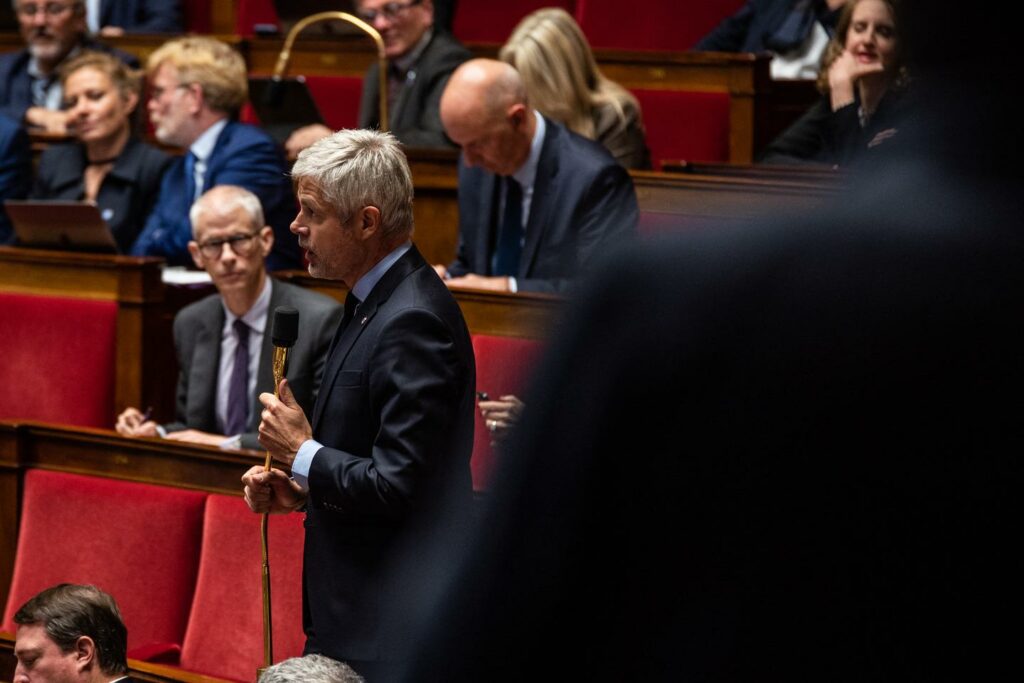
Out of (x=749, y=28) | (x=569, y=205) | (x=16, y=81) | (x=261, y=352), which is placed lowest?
(x=261, y=352)

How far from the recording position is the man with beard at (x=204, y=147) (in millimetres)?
2418

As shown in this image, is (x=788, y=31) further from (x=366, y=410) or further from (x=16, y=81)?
(x=366, y=410)

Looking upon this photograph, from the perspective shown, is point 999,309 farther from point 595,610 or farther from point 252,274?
point 252,274

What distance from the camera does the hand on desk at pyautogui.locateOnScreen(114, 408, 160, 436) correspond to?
1.92 m

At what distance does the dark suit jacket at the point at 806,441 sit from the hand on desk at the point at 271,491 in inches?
38.3

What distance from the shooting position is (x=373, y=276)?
4.03ft

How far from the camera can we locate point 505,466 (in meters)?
0.27

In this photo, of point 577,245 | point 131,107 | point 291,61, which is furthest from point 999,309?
point 291,61

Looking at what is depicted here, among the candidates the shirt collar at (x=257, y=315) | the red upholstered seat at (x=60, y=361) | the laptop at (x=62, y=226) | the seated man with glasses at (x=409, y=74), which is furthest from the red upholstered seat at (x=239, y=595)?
the seated man with glasses at (x=409, y=74)

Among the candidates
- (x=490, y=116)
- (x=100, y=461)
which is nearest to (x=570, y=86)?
(x=490, y=116)

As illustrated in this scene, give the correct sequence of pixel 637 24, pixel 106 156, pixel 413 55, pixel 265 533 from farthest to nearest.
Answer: pixel 637 24
pixel 413 55
pixel 106 156
pixel 265 533

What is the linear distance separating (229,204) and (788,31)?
1375 mm

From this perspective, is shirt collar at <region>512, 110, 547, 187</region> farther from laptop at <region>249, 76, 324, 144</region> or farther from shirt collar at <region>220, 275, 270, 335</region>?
laptop at <region>249, 76, 324, 144</region>

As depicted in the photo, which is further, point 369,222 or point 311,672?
point 369,222
